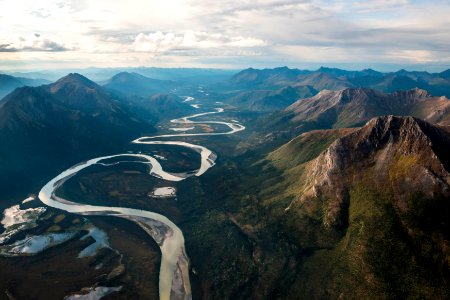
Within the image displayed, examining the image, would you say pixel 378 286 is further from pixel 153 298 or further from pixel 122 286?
pixel 122 286


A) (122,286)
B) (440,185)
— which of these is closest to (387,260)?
(440,185)

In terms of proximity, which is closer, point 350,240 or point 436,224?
point 436,224

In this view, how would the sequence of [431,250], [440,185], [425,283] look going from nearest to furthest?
1. [425,283]
2. [431,250]
3. [440,185]

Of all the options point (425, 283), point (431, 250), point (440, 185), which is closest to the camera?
point (425, 283)

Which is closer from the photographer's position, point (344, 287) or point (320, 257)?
point (344, 287)

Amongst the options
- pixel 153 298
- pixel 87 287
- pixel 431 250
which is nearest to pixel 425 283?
pixel 431 250

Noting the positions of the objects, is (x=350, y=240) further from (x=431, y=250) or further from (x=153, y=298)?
(x=153, y=298)

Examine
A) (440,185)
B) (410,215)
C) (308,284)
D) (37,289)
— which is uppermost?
(440,185)

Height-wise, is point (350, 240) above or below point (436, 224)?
below

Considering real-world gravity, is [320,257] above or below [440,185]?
below
